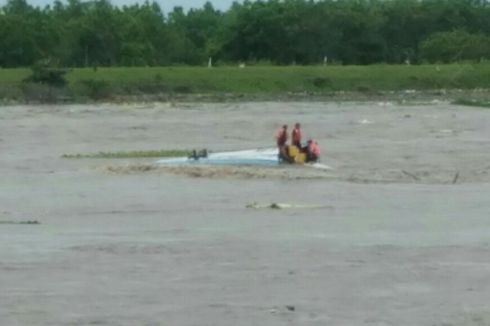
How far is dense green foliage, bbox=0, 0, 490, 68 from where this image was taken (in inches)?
3130

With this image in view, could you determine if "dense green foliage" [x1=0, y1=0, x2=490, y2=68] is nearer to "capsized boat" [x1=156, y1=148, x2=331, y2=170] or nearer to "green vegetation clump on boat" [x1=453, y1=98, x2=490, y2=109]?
"green vegetation clump on boat" [x1=453, y1=98, x2=490, y2=109]

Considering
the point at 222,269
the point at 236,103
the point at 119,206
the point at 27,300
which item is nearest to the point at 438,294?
the point at 222,269

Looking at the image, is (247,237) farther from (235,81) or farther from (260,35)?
(260,35)

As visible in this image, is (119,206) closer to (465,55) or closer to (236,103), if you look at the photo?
(236,103)

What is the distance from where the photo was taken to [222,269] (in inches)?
622

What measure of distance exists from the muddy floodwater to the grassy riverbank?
23.9 meters

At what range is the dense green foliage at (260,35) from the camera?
261 ft

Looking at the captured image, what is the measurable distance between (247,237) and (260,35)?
67.6 meters

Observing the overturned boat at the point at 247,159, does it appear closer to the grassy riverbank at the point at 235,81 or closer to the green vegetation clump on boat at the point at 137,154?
the green vegetation clump on boat at the point at 137,154

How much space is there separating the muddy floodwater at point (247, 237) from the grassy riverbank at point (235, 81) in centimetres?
2387

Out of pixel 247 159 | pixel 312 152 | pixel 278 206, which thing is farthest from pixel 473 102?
pixel 278 206

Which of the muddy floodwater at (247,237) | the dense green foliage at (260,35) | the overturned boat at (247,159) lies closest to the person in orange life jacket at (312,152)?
the overturned boat at (247,159)

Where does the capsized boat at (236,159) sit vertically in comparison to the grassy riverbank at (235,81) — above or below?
above

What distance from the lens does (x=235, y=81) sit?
6969 cm
